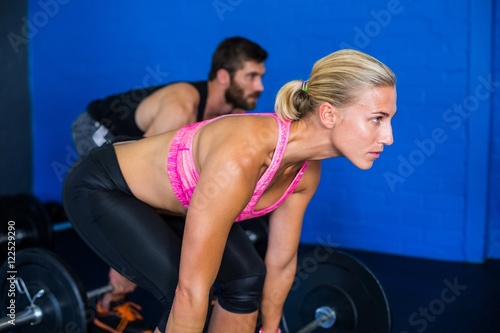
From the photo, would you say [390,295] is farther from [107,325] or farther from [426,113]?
[107,325]

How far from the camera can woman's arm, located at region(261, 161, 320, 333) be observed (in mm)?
1847

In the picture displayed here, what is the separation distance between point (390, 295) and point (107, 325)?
4.22ft

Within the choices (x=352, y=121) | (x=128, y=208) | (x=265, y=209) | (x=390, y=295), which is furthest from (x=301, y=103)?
(x=390, y=295)

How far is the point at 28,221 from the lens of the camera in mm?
3385

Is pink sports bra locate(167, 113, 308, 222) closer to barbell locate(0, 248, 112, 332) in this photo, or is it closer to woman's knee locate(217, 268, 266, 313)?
woman's knee locate(217, 268, 266, 313)

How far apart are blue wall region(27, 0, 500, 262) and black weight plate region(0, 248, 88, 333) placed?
1.92 m

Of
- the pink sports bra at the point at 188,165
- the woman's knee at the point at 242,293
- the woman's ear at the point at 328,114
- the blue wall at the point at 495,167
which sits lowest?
the woman's knee at the point at 242,293

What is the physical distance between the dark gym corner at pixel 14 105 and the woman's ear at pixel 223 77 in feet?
6.49

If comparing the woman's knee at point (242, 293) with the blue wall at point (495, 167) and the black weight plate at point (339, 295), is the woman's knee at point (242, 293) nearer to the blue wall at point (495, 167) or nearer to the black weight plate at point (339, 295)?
the black weight plate at point (339, 295)

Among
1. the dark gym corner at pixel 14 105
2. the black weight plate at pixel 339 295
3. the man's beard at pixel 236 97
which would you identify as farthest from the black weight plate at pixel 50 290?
the dark gym corner at pixel 14 105

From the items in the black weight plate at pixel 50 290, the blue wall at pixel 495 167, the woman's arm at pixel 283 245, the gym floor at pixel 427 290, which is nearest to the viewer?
the woman's arm at pixel 283 245

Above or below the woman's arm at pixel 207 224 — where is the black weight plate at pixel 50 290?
below

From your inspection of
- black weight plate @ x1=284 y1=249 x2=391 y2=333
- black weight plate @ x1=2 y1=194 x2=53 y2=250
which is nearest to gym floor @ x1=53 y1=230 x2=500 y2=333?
black weight plate @ x1=284 y1=249 x2=391 y2=333

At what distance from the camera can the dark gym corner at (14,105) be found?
4199mm
